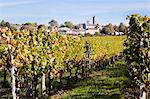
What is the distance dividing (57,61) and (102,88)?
516 centimetres

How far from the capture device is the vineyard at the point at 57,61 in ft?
101

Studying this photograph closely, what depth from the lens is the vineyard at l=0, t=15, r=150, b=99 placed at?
30.7 m

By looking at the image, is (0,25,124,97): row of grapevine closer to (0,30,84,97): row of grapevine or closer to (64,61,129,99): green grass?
(0,30,84,97): row of grapevine

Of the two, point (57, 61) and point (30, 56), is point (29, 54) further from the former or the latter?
point (57, 61)

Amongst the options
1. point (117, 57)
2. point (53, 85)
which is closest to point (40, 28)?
point (53, 85)

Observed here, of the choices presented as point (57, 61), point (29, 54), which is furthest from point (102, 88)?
point (29, 54)

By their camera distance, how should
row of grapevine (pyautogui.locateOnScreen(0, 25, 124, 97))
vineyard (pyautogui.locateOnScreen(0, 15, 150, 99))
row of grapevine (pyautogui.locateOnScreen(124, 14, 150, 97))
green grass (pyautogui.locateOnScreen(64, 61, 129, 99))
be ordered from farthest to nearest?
green grass (pyautogui.locateOnScreen(64, 61, 129, 99)), row of grapevine (pyautogui.locateOnScreen(0, 25, 124, 97)), vineyard (pyautogui.locateOnScreen(0, 15, 150, 99)), row of grapevine (pyautogui.locateOnScreen(124, 14, 150, 97))

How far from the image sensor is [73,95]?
40.5 meters

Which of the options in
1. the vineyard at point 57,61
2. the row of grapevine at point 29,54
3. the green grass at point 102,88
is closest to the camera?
the vineyard at point 57,61

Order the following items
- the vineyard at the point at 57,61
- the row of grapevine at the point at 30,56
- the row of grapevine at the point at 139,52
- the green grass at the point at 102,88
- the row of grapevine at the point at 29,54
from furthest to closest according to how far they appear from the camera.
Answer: the green grass at the point at 102,88, the row of grapevine at the point at 30,56, the row of grapevine at the point at 29,54, the vineyard at the point at 57,61, the row of grapevine at the point at 139,52

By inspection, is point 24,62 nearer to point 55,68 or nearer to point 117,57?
point 55,68

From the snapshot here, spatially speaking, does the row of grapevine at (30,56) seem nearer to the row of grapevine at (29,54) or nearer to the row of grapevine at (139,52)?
the row of grapevine at (29,54)

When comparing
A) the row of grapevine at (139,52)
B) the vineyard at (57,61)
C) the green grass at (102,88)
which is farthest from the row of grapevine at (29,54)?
the row of grapevine at (139,52)

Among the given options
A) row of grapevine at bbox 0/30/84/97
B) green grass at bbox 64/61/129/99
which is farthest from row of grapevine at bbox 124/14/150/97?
row of grapevine at bbox 0/30/84/97
